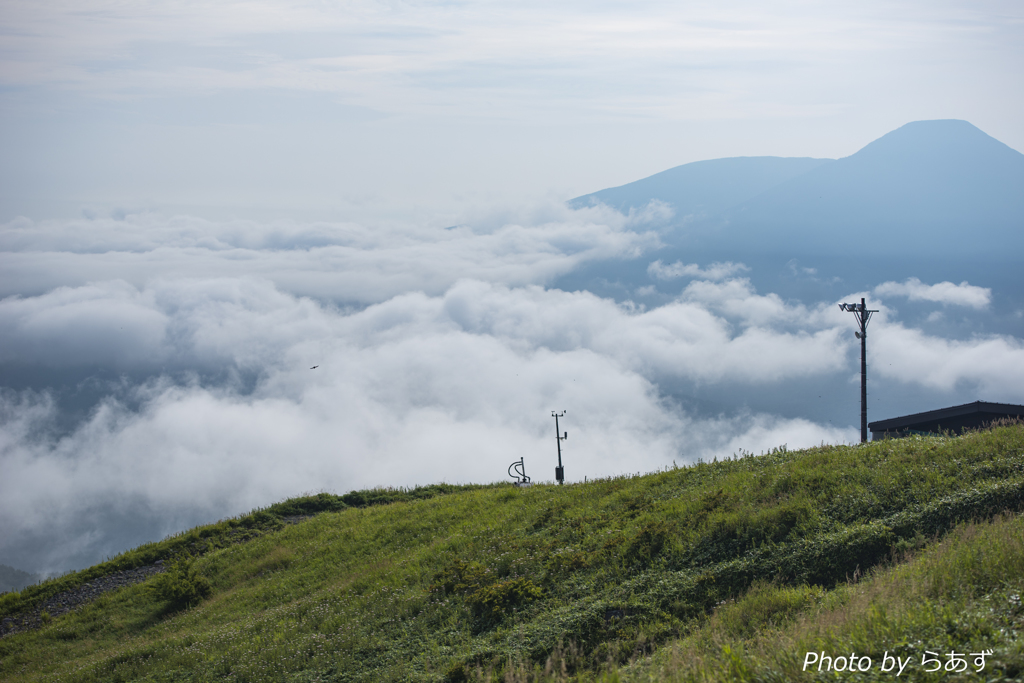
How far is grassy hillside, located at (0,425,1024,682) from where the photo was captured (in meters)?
6.86

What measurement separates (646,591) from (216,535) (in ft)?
69.1

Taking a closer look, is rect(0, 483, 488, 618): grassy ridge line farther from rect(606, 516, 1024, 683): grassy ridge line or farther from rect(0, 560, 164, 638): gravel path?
rect(606, 516, 1024, 683): grassy ridge line

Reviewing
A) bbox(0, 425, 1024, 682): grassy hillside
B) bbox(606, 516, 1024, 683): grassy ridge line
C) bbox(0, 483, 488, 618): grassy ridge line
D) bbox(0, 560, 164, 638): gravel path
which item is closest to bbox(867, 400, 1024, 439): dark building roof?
bbox(0, 425, 1024, 682): grassy hillside

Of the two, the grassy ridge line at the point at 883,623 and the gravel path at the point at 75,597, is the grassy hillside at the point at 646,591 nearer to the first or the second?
the grassy ridge line at the point at 883,623

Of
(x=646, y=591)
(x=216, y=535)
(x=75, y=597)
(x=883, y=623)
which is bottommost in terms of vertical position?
(x=75, y=597)

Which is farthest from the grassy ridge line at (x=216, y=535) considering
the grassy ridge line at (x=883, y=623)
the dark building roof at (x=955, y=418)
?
the grassy ridge line at (x=883, y=623)

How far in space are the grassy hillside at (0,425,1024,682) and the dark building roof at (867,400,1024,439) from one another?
11.6m

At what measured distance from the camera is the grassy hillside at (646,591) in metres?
6.86

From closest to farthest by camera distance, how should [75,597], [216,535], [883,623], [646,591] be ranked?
[883,623]
[646,591]
[75,597]
[216,535]

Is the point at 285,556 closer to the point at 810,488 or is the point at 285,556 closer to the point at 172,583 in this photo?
→ the point at 172,583

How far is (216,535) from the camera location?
980 inches

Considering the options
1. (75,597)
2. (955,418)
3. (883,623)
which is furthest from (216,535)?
(955,418)

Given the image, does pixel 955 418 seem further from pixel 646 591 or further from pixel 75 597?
pixel 75 597

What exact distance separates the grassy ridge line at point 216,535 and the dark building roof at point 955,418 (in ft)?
59.6
